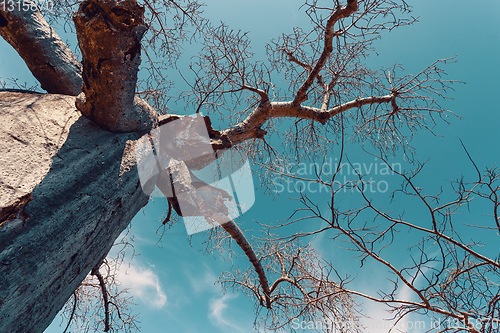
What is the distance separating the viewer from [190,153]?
253cm

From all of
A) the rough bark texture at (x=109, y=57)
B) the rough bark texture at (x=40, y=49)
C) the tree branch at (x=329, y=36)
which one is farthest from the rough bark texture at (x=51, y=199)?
the tree branch at (x=329, y=36)

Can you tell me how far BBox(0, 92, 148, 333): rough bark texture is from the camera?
89 cm

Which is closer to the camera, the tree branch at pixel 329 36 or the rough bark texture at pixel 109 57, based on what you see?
the rough bark texture at pixel 109 57

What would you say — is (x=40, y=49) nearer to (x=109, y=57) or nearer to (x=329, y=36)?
(x=109, y=57)

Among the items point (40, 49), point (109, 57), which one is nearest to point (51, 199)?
point (109, 57)

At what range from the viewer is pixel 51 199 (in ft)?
3.45

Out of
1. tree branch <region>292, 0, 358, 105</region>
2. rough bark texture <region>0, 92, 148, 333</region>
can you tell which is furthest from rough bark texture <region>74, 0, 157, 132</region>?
tree branch <region>292, 0, 358, 105</region>

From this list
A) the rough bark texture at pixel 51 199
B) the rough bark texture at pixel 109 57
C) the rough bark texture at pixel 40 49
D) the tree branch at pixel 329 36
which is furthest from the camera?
the tree branch at pixel 329 36

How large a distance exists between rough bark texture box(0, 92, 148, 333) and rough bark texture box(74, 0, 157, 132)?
0.39ft

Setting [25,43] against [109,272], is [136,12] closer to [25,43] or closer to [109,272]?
[25,43]

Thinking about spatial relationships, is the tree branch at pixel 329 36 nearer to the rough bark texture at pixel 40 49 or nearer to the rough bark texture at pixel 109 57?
the rough bark texture at pixel 109 57

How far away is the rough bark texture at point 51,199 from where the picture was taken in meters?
0.89

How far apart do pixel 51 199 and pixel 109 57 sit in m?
0.77

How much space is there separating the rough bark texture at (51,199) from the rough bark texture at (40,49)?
55 cm
